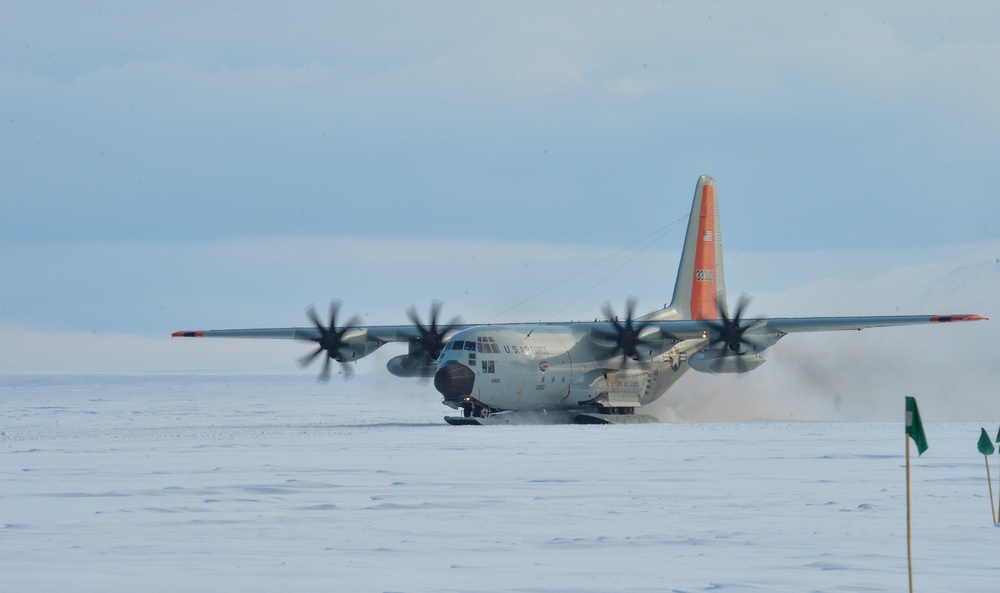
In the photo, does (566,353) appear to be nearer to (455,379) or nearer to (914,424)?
(455,379)

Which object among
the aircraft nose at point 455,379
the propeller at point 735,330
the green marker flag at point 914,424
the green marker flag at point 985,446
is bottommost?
the green marker flag at point 985,446

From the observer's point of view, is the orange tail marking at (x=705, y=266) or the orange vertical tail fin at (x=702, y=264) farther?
the orange tail marking at (x=705, y=266)

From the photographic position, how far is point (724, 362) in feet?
111

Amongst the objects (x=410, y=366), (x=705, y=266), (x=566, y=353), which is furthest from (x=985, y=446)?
(x=705, y=266)

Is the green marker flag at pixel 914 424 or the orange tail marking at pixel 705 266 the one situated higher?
the orange tail marking at pixel 705 266

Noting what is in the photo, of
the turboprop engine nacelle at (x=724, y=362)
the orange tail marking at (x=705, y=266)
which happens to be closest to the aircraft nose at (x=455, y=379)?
the turboprop engine nacelle at (x=724, y=362)

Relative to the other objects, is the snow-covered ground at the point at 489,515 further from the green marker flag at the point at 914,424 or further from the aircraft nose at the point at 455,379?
the aircraft nose at the point at 455,379

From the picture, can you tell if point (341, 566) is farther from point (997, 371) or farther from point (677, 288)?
point (997, 371)

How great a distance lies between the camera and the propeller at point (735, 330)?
34.1 metres

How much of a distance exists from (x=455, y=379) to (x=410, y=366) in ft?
14.9

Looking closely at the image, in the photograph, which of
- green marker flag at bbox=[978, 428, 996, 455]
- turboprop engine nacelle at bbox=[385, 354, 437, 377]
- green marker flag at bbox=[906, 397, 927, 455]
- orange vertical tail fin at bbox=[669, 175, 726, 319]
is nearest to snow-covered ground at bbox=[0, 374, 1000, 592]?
green marker flag at bbox=[978, 428, 996, 455]

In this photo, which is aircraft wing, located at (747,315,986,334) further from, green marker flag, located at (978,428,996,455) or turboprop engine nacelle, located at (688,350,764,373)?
Result: green marker flag, located at (978,428,996,455)

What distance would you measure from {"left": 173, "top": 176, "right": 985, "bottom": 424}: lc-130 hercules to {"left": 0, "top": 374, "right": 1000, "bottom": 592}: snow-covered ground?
25.1ft

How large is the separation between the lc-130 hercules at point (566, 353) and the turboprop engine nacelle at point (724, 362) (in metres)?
0.03
